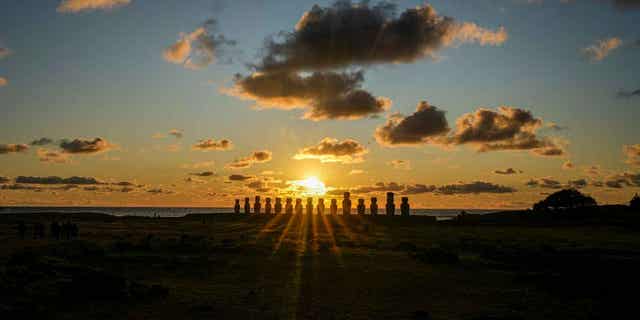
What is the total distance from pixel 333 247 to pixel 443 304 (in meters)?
18.5

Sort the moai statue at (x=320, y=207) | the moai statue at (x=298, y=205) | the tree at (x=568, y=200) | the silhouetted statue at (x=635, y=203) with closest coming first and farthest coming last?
the silhouetted statue at (x=635, y=203)
the tree at (x=568, y=200)
the moai statue at (x=320, y=207)
the moai statue at (x=298, y=205)

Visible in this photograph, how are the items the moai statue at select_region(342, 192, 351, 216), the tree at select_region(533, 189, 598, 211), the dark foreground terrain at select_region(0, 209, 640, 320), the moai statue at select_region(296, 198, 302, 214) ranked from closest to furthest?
the dark foreground terrain at select_region(0, 209, 640, 320)
the tree at select_region(533, 189, 598, 211)
the moai statue at select_region(342, 192, 351, 216)
the moai statue at select_region(296, 198, 302, 214)

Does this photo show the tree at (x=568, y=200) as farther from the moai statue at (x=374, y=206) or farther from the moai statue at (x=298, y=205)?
the moai statue at (x=298, y=205)

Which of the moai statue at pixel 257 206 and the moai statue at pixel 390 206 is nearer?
the moai statue at pixel 390 206

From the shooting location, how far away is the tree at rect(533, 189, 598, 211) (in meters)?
80.8

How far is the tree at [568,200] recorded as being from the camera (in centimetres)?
8081

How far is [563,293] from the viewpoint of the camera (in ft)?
59.6

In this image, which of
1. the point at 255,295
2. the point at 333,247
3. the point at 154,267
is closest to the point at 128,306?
the point at 255,295

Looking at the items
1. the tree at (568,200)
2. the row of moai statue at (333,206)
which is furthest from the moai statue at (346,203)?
the tree at (568,200)

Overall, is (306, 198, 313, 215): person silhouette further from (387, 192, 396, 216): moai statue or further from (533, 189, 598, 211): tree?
(533, 189, 598, 211): tree

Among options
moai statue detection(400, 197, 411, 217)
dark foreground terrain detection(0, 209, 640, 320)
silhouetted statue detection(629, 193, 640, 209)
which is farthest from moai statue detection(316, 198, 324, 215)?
dark foreground terrain detection(0, 209, 640, 320)

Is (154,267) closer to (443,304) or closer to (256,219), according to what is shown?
(443,304)

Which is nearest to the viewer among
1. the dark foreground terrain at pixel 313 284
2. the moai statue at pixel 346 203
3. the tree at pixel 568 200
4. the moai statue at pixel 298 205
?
the dark foreground terrain at pixel 313 284

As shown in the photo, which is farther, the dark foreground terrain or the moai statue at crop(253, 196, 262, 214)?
the moai statue at crop(253, 196, 262, 214)
